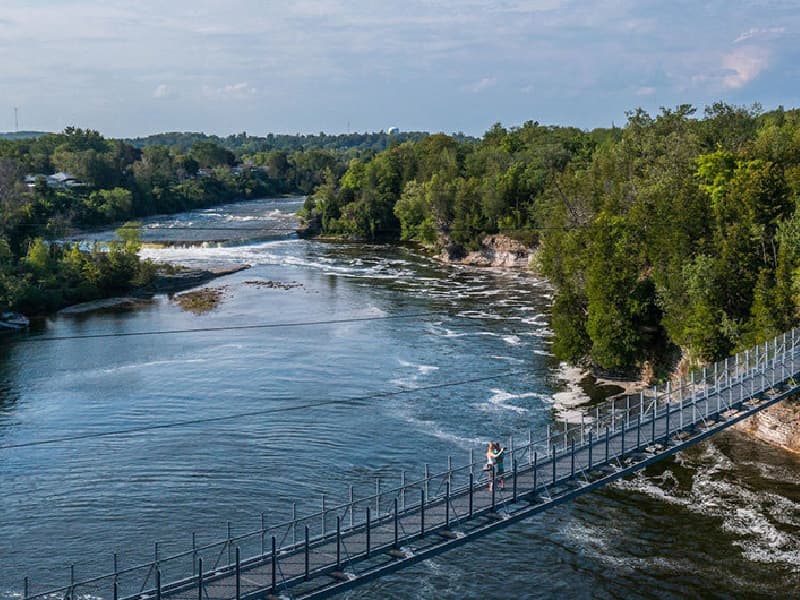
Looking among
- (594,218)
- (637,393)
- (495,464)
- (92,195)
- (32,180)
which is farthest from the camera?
(92,195)

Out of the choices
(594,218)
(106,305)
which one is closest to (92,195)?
(106,305)

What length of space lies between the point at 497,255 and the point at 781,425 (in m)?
54.1

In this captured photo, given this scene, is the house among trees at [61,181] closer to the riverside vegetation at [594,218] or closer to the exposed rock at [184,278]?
the riverside vegetation at [594,218]

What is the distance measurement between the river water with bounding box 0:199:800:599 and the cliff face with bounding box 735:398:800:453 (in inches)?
28.2

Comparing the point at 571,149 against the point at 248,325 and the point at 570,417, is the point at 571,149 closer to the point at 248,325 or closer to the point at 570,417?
the point at 248,325

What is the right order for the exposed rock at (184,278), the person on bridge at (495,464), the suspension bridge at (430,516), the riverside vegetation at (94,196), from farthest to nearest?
the exposed rock at (184,278)
the riverside vegetation at (94,196)
the person on bridge at (495,464)
the suspension bridge at (430,516)

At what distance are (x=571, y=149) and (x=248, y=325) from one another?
212ft

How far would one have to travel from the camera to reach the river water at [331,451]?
2673cm

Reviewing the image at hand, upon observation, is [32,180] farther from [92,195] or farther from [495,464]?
[495,464]

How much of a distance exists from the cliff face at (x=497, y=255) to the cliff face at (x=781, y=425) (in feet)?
162

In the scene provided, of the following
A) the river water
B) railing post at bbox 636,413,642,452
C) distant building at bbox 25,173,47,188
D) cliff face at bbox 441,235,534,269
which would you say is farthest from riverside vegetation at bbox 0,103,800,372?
railing post at bbox 636,413,642,452

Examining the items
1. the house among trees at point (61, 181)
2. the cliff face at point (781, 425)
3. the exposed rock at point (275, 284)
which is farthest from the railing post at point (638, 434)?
the house among trees at point (61, 181)

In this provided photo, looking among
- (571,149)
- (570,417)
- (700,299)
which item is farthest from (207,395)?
(571,149)

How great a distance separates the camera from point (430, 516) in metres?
22.2
